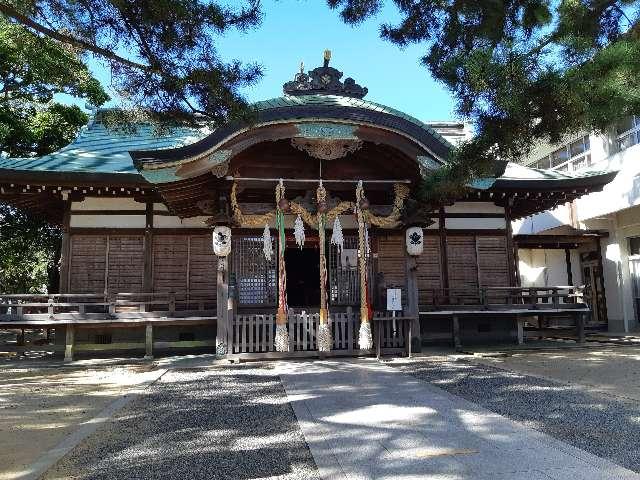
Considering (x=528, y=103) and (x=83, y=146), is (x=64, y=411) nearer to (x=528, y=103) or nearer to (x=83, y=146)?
(x=528, y=103)

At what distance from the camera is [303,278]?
14219mm

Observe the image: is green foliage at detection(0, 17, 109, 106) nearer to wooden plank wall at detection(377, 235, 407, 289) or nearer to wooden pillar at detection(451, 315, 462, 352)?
wooden plank wall at detection(377, 235, 407, 289)

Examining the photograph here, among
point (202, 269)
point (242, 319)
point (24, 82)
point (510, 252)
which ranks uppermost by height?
point (24, 82)

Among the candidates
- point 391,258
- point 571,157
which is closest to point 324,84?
point 391,258

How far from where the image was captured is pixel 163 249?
423 inches

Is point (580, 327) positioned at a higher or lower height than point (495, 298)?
lower

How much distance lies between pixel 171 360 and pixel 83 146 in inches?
259

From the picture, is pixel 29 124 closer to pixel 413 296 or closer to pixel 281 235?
pixel 281 235

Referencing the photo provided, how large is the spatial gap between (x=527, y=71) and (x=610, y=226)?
13.1 meters

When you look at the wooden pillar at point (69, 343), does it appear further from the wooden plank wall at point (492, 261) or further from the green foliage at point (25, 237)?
the wooden plank wall at point (492, 261)

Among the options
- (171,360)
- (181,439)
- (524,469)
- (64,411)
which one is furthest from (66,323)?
(524,469)

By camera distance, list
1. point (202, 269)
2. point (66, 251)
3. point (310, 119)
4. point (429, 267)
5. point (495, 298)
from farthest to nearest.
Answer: point (495, 298)
point (429, 267)
point (202, 269)
point (66, 251)
point (310, 119)

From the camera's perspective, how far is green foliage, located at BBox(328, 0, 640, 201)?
4.47 metres

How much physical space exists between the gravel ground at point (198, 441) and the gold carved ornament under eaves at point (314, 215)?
144 inches
